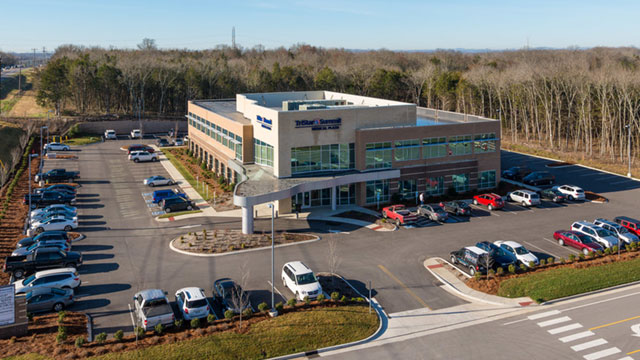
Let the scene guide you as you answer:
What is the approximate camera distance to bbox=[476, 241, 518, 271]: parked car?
34219 millimetres

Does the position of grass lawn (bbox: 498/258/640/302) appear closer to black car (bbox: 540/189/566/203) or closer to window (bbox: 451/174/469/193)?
black car (bbox: 540/189/566/203)

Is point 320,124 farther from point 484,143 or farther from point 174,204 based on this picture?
point 484,143

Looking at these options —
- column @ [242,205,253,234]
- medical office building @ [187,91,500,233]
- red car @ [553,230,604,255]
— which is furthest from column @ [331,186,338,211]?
red car @ [553,230,604,255]

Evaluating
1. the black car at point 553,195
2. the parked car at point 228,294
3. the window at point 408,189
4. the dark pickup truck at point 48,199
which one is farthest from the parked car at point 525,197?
the dark pickup truck at point 48,199

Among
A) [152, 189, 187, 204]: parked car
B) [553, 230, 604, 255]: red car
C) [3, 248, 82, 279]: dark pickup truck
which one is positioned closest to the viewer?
[3, 248, 82, 279]: dark pickup truck

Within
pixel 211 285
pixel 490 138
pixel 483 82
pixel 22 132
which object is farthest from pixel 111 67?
pixel 211 285

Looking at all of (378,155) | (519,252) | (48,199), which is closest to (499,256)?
(519,252)

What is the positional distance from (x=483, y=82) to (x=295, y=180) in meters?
63.3

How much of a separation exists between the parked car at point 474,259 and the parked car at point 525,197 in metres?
16.6

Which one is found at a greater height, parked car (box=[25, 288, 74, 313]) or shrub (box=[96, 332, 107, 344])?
parked car (box=[25, 288, 74, 313])

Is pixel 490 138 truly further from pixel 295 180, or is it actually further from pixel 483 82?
pixel 483 82

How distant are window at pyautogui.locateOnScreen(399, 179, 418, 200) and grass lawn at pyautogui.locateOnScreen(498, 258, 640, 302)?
61.6ft

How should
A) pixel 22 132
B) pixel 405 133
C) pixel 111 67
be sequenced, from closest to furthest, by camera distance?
pixel 405 133, pixel 22 132, pixel 111 67

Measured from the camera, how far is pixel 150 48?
568 feet
